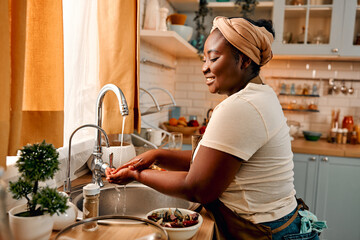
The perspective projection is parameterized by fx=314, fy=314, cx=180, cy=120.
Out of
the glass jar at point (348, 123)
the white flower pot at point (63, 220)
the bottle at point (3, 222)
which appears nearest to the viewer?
the bottle at point (3, 222)

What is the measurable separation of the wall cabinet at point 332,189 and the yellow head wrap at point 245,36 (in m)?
1.89

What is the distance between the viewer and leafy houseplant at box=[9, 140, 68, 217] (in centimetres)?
66

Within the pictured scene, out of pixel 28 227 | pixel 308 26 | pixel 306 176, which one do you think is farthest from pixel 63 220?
pixel 308 26

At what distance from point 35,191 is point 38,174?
0.19 ft

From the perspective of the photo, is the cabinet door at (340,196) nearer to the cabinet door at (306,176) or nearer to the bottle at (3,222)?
the cabinet door at (306,176)

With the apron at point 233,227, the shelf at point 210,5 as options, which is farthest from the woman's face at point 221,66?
the shelf at point 210,5

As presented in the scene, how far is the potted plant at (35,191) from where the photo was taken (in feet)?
2.15

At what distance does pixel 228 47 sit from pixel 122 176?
597mm

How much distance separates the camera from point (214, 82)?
1.20m

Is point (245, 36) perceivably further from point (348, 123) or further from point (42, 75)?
point (348, 123)

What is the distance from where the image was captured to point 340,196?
2.69m

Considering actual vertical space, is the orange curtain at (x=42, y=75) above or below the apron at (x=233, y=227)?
above

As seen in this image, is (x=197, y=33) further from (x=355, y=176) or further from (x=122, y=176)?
(x=122, y=176)

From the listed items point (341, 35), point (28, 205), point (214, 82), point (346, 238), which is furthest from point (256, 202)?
point (341, 35)
